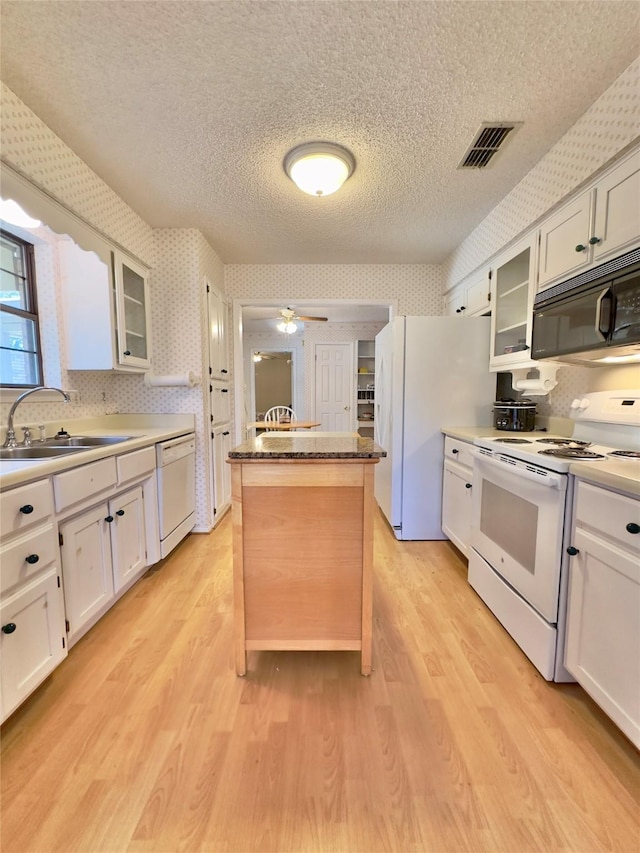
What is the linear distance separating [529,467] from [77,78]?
2500 millimetres

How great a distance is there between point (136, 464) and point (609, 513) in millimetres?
2177

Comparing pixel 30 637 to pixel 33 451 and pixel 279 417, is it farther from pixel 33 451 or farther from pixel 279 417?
pixel 279 417

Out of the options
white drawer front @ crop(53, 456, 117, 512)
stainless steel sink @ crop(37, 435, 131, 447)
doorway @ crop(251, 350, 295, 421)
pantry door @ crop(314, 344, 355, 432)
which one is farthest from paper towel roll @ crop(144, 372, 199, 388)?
doorway @ crop(251, 350, 295, 421)

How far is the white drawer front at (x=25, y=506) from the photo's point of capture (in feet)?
3.71

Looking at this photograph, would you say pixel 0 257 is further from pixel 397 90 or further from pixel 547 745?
pixel 547 745

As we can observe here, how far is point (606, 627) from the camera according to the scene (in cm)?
115

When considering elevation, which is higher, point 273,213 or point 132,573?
point 273,213

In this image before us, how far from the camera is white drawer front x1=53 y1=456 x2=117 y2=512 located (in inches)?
54.4

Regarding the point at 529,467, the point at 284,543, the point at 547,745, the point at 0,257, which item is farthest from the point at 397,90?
the point at 547,745

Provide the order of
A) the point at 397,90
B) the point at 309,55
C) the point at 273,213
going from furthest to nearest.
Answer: the point at 273,213 → the point at 397,90 → the point at 309,55

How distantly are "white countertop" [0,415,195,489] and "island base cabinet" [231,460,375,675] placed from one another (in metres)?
0.70

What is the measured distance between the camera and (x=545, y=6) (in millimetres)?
1165

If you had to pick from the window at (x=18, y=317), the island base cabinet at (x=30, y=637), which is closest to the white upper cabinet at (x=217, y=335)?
the window at (x=18, y=317)

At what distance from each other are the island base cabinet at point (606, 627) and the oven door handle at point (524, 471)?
0.19m
